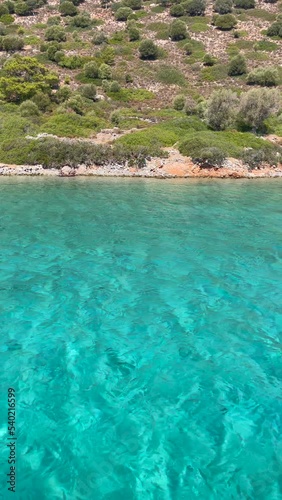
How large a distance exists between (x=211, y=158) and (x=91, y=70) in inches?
1297

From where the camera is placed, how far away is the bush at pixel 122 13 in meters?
85.0

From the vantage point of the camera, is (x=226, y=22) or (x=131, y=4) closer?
(x=226, y=22)

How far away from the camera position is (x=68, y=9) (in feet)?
285

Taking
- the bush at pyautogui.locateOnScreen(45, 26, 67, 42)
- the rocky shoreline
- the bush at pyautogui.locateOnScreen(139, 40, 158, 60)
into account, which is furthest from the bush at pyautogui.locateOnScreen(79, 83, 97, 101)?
the bush at pyautogui.locateOnScreen(45, 26, 67, 42)

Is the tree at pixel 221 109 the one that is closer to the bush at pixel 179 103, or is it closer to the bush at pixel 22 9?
the bush at pixel 179 103

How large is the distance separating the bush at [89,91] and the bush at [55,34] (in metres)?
25.9

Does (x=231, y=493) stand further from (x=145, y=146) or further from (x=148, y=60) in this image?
(x=148, y=60)

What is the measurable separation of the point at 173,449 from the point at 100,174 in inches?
1199

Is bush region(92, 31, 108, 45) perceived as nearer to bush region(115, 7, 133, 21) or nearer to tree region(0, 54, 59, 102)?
bush region(115, 7, 133, 21)

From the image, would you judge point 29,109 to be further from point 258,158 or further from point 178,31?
point 178,31

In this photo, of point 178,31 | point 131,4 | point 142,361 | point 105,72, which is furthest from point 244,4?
point 142,361

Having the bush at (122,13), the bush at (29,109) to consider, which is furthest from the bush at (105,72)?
the bush at (122,13)

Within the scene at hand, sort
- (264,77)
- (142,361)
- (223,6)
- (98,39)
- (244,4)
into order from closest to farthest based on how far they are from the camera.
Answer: (142,361) < (264,77) < (98,39) < (223,6) < (244,4)

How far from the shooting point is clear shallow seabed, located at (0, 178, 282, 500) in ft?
21.3
